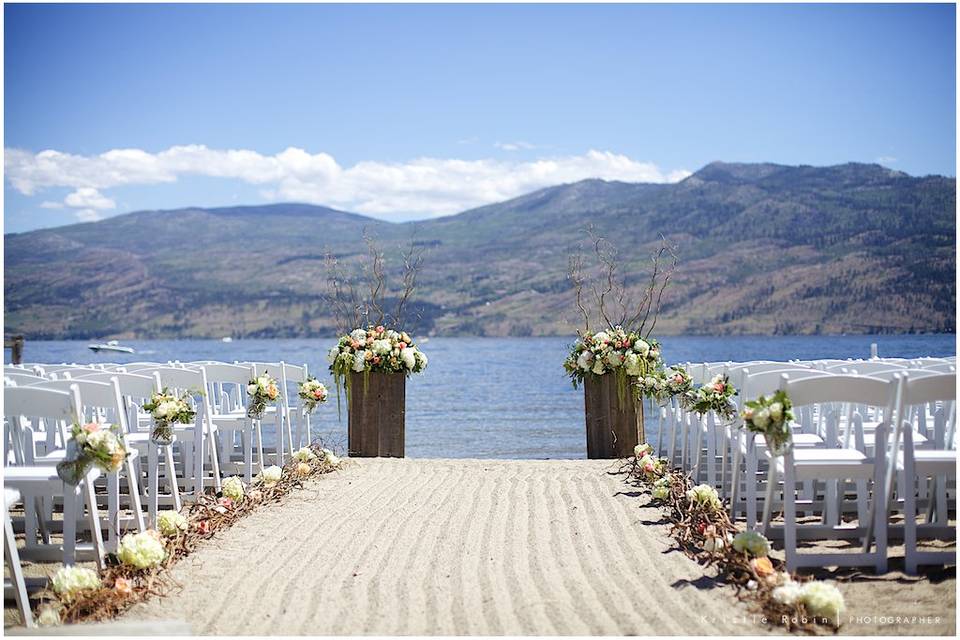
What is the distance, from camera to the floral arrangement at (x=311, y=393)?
9.42 meters

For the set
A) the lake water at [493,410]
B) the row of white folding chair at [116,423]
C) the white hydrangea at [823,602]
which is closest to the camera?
the white hydrangea at [823,602]

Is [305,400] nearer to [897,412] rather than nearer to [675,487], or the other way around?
[675,487]

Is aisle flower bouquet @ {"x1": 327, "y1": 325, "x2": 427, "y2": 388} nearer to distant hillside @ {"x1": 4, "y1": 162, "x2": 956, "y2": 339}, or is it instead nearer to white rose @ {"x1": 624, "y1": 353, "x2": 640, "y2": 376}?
white rose @ {"x1": 624, "y1": 353, "x2": 640, "y2": 376}

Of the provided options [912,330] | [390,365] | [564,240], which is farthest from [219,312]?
[390,365]

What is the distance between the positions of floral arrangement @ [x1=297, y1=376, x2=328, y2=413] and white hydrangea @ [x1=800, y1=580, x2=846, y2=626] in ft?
19.3

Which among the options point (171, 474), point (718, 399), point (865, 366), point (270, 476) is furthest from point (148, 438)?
point (865, 366)

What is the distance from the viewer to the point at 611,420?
10000 millimetres

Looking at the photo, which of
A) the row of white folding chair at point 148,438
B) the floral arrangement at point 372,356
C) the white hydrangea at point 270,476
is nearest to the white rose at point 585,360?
the floral arrangement at point 372,356

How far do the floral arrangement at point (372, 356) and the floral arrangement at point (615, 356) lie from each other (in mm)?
1588

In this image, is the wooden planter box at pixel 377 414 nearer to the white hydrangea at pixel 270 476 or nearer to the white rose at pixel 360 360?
the white rose at pixel 360 360

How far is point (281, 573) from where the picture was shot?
5.27m

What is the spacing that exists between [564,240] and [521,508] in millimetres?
130974

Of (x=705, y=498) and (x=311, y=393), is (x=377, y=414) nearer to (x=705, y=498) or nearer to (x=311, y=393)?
(x=311, y=393)

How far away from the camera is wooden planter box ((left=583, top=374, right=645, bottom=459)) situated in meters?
9.95
